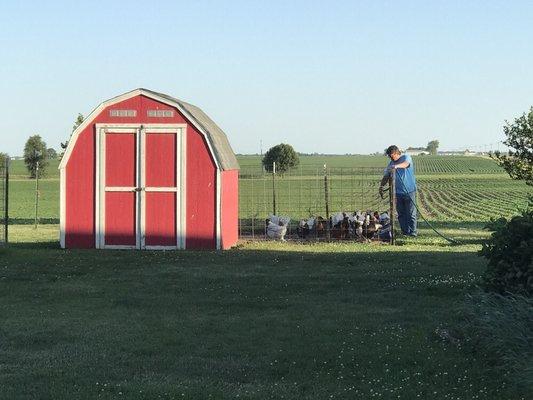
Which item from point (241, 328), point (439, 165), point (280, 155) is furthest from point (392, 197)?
point (439, 165)

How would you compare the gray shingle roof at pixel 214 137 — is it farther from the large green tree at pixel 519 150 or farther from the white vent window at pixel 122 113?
the large green tree at pixel 519 150

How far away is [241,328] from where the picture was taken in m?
8.48

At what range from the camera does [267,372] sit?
21.8ft

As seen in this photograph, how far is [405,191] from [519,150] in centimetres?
552

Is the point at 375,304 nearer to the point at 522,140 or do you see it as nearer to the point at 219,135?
the point at 219,135

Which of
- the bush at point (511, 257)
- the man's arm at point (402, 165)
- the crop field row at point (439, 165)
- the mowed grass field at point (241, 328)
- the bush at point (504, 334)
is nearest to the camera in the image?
the mowed grass field at point (241, 328)

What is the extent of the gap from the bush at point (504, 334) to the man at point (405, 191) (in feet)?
38.6

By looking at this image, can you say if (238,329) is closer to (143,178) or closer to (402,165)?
(143,178)

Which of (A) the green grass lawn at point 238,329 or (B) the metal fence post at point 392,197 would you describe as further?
(B) the metal fence post at point 392,197

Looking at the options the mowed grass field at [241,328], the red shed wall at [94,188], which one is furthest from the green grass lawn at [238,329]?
the red shed wall at [94,188]

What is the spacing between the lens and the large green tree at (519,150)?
22305mm

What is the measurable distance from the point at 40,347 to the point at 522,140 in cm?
1874

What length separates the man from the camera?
782 inches

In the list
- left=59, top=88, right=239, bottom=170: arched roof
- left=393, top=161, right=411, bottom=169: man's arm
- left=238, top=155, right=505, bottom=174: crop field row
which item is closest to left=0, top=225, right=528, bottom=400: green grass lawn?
left=59, top=88, right=239, bottom=170: arched roof
